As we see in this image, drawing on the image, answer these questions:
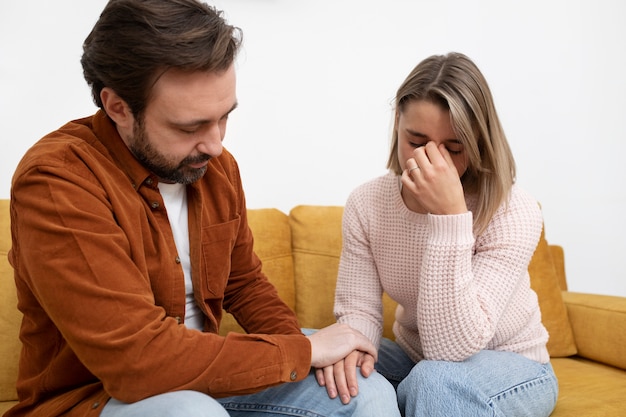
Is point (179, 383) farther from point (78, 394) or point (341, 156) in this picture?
point (341, 156)

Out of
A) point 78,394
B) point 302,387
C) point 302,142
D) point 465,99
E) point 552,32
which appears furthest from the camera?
point 552,32

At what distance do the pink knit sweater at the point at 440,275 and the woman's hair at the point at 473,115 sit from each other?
0.05 metres

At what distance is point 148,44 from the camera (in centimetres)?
113

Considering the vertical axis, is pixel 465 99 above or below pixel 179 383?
above

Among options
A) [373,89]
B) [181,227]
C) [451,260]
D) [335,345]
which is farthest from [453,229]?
[373,89]

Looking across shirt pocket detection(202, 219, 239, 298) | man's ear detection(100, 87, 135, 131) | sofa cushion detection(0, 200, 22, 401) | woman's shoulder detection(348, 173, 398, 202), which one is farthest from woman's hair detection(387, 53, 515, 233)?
sofa cushion detection(0, 200, 22, 401)

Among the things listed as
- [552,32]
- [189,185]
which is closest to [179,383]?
[189,185]

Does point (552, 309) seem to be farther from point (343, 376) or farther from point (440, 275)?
point (343, 376)

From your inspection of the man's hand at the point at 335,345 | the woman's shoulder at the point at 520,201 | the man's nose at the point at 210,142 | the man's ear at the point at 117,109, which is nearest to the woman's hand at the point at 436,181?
the woman's shoulder at the point at 520,201

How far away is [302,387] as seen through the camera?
124 cm

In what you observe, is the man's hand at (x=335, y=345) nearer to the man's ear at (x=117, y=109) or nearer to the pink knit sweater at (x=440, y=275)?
the pink knit sweater at (x=440, y=275)

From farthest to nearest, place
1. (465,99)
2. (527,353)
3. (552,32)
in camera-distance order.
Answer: (552,32) < (527,353) < (465,99)

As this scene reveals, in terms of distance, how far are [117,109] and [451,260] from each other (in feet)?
2.35

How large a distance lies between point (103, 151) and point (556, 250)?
5.90 feet
